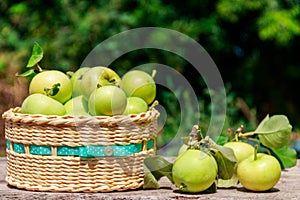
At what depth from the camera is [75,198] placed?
169cm

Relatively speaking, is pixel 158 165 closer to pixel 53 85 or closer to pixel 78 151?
pixel 78 151

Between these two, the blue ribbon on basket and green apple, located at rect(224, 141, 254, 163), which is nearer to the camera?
the blue ribbon on basket

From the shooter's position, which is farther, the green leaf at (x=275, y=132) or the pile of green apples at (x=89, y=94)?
the green leaf at (x=275, y=132)

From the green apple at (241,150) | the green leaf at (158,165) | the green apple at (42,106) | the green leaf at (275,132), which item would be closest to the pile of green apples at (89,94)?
the green apple at (42,106)

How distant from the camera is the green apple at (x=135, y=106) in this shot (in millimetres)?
1780

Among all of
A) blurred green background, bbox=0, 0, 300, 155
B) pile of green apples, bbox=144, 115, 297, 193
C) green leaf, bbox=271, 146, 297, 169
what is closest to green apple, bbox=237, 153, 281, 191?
pile of green apples, bbox=144, 115, 297, 193

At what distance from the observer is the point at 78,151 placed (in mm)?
1729

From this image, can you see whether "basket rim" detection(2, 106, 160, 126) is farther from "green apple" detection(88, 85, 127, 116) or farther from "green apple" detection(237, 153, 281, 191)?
"green apple" detection(237, 153, 281, 191)

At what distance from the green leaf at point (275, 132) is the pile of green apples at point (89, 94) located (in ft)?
Answer: 1.30

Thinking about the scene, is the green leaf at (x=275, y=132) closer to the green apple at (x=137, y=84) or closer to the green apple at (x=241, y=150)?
the green apple at (x=241, y=150)

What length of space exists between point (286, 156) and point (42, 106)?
0.85m

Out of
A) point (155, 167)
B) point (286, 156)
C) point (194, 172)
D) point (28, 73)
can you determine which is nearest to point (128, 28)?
point (286, 156)

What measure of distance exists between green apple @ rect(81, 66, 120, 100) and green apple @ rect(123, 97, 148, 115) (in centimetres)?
7

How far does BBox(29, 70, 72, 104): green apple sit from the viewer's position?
5.86 feet
